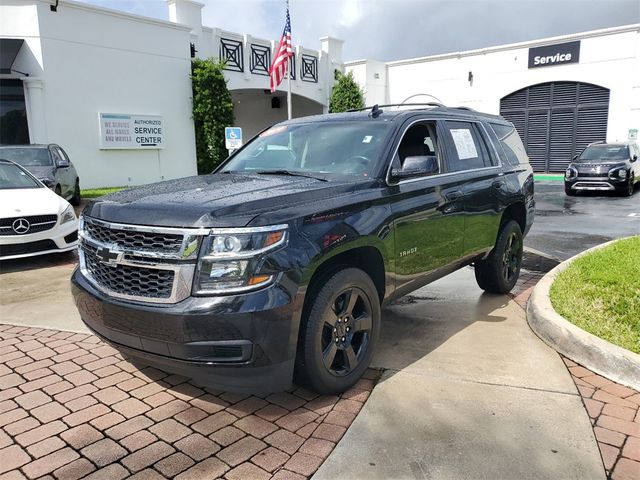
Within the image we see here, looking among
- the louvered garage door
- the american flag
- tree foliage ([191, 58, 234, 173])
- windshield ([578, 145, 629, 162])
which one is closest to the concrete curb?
windshield ([578, 145, 629, 162])

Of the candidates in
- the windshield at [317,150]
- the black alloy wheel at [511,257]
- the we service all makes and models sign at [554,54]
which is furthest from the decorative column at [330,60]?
the windshield at [317,150]

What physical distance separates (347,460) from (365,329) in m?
1.02

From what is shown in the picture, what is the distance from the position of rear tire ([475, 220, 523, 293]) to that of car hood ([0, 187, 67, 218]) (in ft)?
18.6

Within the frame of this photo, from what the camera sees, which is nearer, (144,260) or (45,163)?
(144,260)

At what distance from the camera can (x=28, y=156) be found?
11.3m

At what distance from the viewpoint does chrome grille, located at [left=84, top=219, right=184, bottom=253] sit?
2840 mm

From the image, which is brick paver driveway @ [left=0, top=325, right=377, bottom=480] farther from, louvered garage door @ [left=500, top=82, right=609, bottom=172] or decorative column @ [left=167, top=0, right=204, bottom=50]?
louvered garage door @ [left=500, top=82, right=609, bottom=172]

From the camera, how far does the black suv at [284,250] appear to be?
2787 mm

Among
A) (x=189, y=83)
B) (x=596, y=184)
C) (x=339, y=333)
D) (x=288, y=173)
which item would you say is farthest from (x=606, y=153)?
(x=339, y=333)

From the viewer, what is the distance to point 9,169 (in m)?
8.20

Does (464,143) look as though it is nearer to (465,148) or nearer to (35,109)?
(465,148)

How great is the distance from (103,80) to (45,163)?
22.3ft

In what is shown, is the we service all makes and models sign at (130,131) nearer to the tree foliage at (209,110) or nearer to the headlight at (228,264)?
the tree foliage at (209,110)

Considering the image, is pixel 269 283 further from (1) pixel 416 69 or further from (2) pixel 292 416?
(1) pixel 416 69
